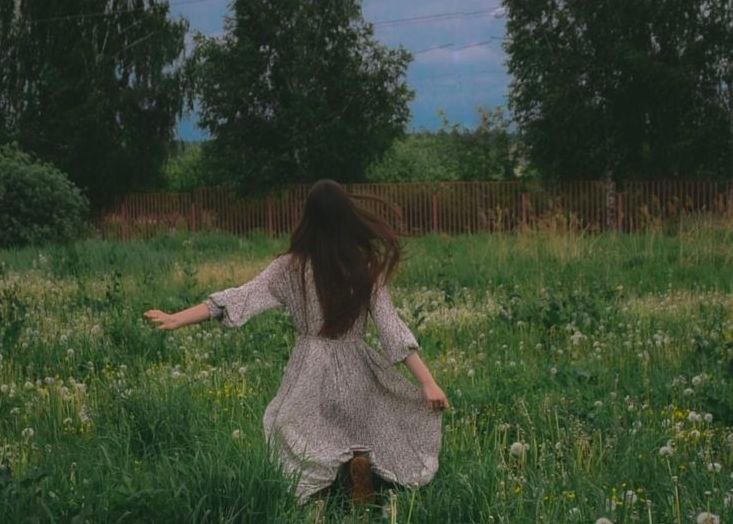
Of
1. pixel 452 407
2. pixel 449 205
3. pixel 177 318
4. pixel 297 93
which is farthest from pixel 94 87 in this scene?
pixel 177 318

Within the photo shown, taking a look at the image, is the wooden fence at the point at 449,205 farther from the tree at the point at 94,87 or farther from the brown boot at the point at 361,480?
the brown boot at the point at 361,480

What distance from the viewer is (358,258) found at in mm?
4891

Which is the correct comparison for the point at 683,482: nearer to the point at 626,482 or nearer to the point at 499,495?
the point at 626,482

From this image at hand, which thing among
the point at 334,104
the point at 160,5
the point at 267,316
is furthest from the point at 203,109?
the point at 267,316

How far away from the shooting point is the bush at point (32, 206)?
24.3m

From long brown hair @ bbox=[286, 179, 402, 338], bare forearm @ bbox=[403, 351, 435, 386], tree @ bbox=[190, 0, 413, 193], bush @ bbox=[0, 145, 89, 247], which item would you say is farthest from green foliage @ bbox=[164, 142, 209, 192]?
bare forearm @ bbox=[403, 351, 435, 386]

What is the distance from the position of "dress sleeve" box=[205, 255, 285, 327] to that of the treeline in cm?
2085

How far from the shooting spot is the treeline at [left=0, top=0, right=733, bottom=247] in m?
29.0

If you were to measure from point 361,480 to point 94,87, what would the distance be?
3559 centimetres

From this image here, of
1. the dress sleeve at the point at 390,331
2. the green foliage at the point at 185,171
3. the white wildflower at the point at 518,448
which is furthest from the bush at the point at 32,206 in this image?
the white wildflower at the point at 518,448

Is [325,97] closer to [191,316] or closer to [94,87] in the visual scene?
[94,87]

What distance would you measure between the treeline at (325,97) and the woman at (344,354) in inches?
825

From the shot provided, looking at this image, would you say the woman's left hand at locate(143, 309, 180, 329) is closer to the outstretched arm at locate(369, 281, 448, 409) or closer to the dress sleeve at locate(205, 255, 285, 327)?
the dress sleeve at locate(205, 255, 285, 327)

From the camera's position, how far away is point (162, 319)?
4727mm
